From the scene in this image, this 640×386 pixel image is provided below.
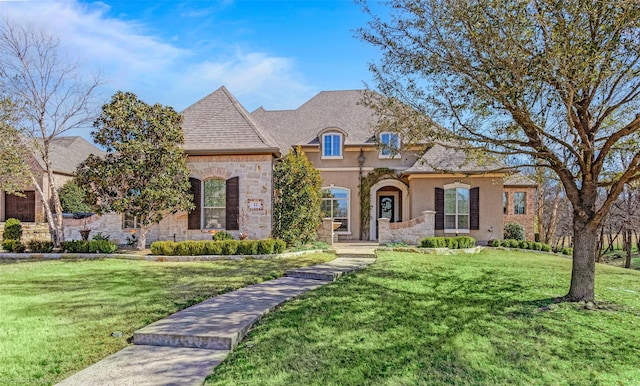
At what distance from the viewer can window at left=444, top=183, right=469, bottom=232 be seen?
17484 mm

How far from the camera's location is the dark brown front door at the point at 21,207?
829 inches

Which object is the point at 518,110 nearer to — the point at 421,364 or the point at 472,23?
the point at 472,23

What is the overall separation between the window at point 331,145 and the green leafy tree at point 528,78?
34.8ft

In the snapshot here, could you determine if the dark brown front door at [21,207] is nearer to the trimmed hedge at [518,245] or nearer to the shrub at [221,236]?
the shrub at [221,236]

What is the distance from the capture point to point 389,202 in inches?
805

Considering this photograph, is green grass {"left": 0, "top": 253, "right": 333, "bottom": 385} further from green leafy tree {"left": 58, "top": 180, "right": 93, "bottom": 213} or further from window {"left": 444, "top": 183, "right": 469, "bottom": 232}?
green leafy tree {"left": 58, "top": 180, "right": 93, "bottom": 213}

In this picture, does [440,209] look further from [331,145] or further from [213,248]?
[213,248]

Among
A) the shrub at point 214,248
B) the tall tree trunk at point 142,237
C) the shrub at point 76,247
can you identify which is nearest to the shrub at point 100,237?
the shrub at point 76,247

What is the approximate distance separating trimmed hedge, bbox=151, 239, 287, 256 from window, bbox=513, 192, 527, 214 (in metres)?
19.0

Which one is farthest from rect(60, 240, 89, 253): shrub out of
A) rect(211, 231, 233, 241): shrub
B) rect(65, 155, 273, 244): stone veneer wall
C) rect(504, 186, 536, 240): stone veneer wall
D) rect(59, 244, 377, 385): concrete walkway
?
rect(504, 186, 536, 240): stone veneer wall

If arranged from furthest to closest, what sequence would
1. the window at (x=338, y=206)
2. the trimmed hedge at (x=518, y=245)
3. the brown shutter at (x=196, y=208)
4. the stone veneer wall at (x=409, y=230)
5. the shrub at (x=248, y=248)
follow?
the window at (x=338, y=206)
the trimmed hedge at (x=518, y=245)
the stone veneer wall at (x=409, y=230)
the brown shutter at (x=196, y=208)
the shrub at (x=248, y=248)

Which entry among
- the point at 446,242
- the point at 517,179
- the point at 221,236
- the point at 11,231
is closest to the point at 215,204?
the point at 221,236

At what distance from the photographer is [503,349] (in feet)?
14.6

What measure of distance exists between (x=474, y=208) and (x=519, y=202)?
9345mm
